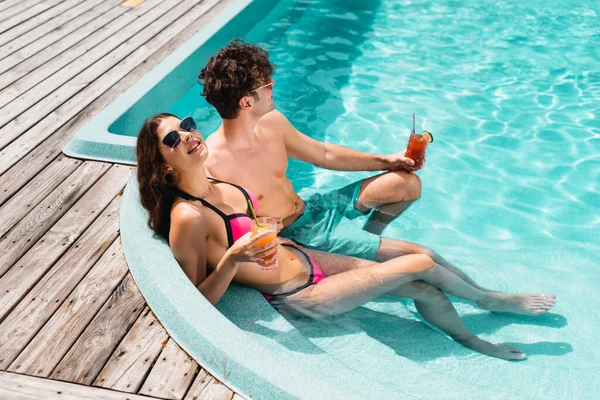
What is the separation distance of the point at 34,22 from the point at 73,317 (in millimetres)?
4611

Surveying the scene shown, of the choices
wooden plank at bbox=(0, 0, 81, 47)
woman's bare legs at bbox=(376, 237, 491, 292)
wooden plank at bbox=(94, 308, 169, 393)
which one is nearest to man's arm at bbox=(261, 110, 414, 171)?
woman's bare legs at bbox=(376, 237, 491, 292)

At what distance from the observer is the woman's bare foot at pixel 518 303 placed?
3.25 metres

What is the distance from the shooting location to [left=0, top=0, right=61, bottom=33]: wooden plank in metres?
6.22

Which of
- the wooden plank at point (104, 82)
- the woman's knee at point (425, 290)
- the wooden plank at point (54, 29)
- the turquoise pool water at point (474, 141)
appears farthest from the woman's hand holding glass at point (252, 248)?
the wooden plank at point (54, 29)

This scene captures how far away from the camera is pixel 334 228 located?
3.46 metres

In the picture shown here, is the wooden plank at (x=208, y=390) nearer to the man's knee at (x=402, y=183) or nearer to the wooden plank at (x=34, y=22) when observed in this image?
the man's knee at (x=402, y=183)

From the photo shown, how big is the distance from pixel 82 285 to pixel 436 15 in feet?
20.3

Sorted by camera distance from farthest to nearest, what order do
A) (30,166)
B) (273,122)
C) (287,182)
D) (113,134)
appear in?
(113,134) < (30,166) < (287,182) < (273,122)

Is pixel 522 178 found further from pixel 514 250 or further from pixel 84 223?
pixel 84 223

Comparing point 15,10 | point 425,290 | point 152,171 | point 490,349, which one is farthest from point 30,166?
point 15,10

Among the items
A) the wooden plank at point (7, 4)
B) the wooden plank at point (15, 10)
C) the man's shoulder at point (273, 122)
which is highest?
the man's shoulder at point (273, 122)

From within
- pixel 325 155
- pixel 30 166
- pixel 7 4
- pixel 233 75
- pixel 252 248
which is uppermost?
pixel 233 75

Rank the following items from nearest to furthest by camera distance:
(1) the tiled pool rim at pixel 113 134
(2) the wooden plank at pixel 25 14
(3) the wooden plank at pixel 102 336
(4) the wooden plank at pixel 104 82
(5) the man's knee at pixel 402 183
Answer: (3) the wooden plank at pixel 102 336 < (5) the man's knee at pixel 402 183 < (1) the tiled pool rim at pixel 113 134 < (4) the wooden plank at pixel 104 82 < (2) the wooden plank at pixel 25 14

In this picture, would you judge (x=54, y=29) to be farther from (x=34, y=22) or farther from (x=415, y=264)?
(x=415, y=264)
